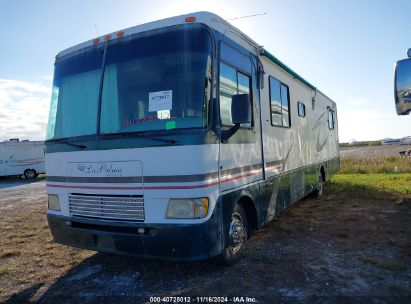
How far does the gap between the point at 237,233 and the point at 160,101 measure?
2050 mm

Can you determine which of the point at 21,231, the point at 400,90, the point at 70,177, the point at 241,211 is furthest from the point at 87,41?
the point at 21,231

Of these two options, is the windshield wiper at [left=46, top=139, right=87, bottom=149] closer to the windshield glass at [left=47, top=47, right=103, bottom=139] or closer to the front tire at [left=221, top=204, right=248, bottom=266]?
the windshield glass at [left=47, top=47, right=103, bottom=139]

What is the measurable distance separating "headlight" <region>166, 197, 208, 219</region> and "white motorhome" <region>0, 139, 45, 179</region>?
23740mm

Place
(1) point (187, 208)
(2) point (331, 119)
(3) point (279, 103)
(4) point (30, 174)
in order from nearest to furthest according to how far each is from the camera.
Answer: (1) point (187, 208) < (3) point (279, 103) < (2) point (331, 119) < (4) point (30, 174)

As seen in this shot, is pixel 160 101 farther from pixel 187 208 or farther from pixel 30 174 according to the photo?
pixel 30 174

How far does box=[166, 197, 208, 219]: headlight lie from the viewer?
4.04 m

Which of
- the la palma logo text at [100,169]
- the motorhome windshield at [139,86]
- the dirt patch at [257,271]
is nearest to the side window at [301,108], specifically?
the dirt patch at [257,271]

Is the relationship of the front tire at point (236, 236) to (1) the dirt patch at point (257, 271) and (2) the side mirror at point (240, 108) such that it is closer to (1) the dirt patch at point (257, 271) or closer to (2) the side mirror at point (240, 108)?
(1) the dirt patch at point (257, 271)

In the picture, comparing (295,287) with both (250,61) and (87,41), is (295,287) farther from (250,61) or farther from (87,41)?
(87,41)

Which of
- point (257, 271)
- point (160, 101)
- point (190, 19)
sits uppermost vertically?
point (190, 19)

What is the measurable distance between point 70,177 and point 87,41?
1850 millimetres

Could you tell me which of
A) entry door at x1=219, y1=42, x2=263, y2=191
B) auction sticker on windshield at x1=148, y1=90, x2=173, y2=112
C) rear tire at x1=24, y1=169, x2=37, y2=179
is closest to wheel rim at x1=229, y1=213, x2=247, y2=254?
entry door at x1=219, y1=42, x2=263, y2=191

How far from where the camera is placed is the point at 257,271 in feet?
15.7

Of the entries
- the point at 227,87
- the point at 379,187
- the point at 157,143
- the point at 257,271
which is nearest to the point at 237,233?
the point at 257,271
